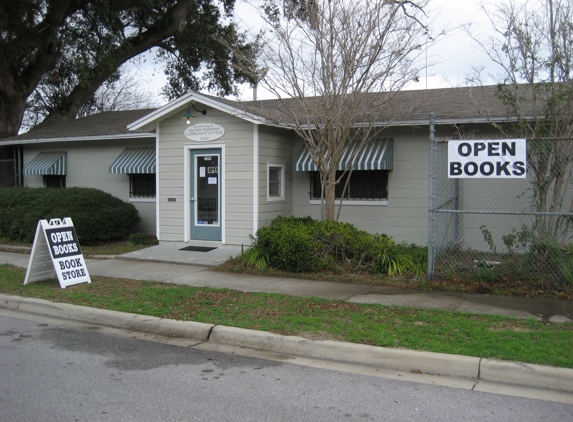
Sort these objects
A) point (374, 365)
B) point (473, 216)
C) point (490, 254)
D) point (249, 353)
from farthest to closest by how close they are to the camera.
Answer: point (473, 216), point (490, 254), point (249, 353), point (374, 365)

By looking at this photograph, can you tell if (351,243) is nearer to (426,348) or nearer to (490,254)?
(490,254)

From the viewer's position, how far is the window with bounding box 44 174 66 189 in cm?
1684

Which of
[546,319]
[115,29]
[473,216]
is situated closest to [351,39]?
[473,216]

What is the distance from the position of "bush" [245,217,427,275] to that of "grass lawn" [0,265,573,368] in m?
1.80

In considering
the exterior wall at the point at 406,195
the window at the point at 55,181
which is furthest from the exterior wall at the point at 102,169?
the exterior wall at the point at 406,195

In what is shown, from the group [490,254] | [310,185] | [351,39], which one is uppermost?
[351,39]

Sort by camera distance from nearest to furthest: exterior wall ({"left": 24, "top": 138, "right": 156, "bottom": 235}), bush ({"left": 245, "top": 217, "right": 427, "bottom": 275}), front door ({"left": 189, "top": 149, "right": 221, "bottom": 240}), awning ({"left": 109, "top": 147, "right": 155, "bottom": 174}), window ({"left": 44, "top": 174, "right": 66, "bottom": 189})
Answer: bush ({"left": 245, "top": 217, "right": 427, "bottom": 275}) → front door ({"left": 189, "top": 149, "right": 221, "bottom": 240}) → awning ({"left": 109, "top": 147, "right": 155, "bottom": 174}) → exterior wall ({"left": 24, "top": 138, "right": 156, "bottom": 235}) → window ({"left": 44, "top": 174, "right": 66, "bottom": 189})

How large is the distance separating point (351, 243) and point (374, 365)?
4.57m

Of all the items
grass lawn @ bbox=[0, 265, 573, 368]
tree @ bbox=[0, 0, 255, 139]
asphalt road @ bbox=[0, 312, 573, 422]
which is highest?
tree @ bbox=[0, 0, 255, 139]

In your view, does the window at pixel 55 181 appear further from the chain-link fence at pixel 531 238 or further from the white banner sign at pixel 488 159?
the white banner sign at pixel 488 159

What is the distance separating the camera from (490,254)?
9.80 metres

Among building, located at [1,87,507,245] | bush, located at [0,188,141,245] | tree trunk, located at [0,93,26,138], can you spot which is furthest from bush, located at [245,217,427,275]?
tree trunk, located at [0,93,26,138]

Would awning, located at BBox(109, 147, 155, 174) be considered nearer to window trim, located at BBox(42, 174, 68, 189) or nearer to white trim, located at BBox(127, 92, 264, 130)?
white trim, located at BBox(127, 92, 264, 130)

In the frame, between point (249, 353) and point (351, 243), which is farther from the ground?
point (351, 243)
